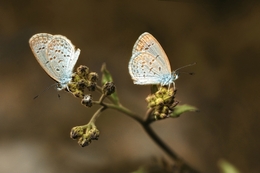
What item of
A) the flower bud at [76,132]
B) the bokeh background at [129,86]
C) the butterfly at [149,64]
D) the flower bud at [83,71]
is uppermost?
the butterfly at [149,64]

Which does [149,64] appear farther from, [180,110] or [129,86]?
[129,86]

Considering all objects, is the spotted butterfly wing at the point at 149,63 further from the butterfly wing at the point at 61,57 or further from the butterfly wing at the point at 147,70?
the butterfly wing at the point at 61,57

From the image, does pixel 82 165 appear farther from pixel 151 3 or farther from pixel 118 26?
pixel 151 3

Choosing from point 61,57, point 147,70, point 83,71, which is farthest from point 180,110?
point 61,57

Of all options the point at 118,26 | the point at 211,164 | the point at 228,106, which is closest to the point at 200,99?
the point at 228,106

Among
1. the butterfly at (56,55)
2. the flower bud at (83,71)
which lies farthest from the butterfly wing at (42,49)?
the flower bud at (83,71)

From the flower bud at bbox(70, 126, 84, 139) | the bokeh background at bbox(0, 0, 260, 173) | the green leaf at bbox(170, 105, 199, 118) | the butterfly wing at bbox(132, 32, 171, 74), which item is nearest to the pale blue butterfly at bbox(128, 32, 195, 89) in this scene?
the butterfly wing at bbox(132, 32, 171, 74)
